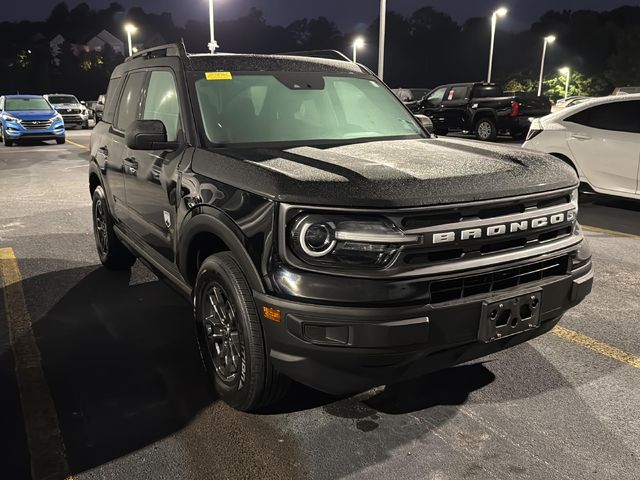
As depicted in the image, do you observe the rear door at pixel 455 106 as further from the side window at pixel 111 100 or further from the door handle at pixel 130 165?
the door handle at pixel 130 165

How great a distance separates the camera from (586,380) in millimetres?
3498

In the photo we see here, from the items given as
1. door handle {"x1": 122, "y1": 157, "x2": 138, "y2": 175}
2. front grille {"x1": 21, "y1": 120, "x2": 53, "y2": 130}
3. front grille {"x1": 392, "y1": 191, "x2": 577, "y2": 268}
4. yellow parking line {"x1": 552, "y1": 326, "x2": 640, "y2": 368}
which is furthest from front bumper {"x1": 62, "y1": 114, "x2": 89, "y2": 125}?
front grille {"x1": 392, "y1": 191, "x2": 577, "y2": 268}

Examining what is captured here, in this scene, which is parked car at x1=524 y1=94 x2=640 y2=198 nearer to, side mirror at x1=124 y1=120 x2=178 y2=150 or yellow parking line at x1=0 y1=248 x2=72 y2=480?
side mirror at x1=124 y1=120 x2=178 y2=150

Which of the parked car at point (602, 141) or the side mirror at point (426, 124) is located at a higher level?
the side mirror at point (426, 124)

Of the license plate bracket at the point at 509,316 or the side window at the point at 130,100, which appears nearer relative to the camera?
the license plate bracket at the point at 509,316

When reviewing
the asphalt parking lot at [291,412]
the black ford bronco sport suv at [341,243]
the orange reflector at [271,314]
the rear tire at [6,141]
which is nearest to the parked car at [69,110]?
the rear tire at [6,141]

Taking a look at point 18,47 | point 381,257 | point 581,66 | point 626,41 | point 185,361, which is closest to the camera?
point 381,257

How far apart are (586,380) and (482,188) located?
5.02 ft

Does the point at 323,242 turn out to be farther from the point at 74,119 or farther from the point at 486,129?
the point at 74,119

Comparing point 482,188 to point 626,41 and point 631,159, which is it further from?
point 626,41

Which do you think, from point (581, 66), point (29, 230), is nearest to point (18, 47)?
point (581, 66)

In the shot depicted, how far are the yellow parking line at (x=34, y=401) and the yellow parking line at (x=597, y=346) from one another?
314 cm

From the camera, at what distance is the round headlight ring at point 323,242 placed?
2.57 meters

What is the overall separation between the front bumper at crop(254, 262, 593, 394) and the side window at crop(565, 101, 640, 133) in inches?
237
